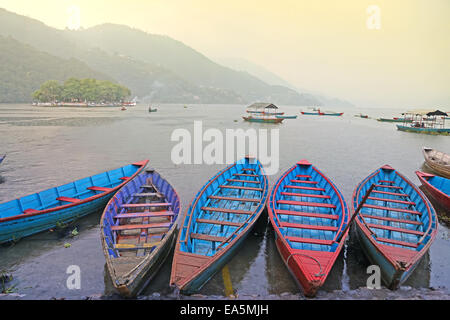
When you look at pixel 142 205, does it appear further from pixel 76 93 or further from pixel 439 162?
pixel 76 93

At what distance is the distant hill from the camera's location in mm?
143000

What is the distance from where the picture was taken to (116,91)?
491 ft

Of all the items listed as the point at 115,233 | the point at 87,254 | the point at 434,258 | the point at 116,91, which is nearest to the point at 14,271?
the point at 87,254

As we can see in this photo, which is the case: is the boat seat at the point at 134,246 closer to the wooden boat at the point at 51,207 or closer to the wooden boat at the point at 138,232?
the wooden boat at the point at 138,232

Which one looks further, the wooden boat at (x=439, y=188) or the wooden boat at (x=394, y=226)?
the wooden boat at (x=439, y=188)

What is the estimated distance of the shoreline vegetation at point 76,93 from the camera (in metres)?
127

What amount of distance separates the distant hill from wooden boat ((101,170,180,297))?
569 feet

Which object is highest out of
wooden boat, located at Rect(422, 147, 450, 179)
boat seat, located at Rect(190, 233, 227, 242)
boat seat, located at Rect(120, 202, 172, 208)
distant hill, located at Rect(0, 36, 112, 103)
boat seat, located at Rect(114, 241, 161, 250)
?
distant hill, located at Rect(0, 36, 112, 103)

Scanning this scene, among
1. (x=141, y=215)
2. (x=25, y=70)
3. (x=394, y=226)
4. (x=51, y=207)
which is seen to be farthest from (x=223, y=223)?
Answer: (x=25, y=70)

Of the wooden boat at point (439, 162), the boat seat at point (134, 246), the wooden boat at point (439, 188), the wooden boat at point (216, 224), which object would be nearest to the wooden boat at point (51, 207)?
the boat seat at point (134, 246)

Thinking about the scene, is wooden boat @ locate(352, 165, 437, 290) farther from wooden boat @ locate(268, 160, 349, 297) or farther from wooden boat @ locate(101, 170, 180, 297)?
wooden boat @ locate(101, 170, 180, 297)

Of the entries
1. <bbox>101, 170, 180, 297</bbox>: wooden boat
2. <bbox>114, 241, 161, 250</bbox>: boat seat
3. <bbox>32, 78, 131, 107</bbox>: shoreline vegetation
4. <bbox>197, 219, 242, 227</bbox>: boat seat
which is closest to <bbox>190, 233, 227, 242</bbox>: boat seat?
<bbox>101, 170, 180, 297</bbox>: wooden boat

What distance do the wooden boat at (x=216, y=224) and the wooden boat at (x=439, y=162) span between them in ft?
56.7
